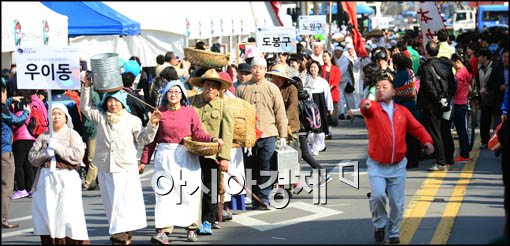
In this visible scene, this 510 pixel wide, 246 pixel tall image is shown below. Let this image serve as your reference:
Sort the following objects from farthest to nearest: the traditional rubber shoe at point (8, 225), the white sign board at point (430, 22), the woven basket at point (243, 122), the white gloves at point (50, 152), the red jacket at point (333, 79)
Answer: the red jacket at point (333, 79), the white sign board at point (430, 22), the traditional rubber shoe at point (8, 225), the woven basket at point (243, 122), the white gloves at point (50, 152)

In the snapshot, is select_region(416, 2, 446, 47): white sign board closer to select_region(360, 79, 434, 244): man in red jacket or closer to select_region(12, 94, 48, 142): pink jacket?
select_region(12, 94, 48, 142): pink jacket

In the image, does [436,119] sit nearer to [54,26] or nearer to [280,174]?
[280,174]

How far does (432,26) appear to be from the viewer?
20.7 meters

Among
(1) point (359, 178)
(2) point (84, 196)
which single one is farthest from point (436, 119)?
(2) point (84, 196)

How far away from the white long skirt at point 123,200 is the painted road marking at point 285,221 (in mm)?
1616

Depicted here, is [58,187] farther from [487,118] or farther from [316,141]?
[487,118]

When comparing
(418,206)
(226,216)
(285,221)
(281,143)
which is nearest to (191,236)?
(226,216)

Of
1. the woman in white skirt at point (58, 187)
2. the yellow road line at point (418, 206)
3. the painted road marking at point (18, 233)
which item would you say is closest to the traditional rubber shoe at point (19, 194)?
the painted road marking at point (18, 233)

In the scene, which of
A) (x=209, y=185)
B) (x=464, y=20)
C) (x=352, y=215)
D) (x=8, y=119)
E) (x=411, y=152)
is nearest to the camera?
(x=209, y=185)

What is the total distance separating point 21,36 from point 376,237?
9430 mm

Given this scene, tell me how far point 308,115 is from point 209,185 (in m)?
A: 4.12

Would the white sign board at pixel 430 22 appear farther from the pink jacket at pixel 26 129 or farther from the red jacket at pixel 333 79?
the pink jacket at pixel 26 129

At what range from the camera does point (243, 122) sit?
12117 mm

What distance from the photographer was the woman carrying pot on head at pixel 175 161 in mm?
10859
